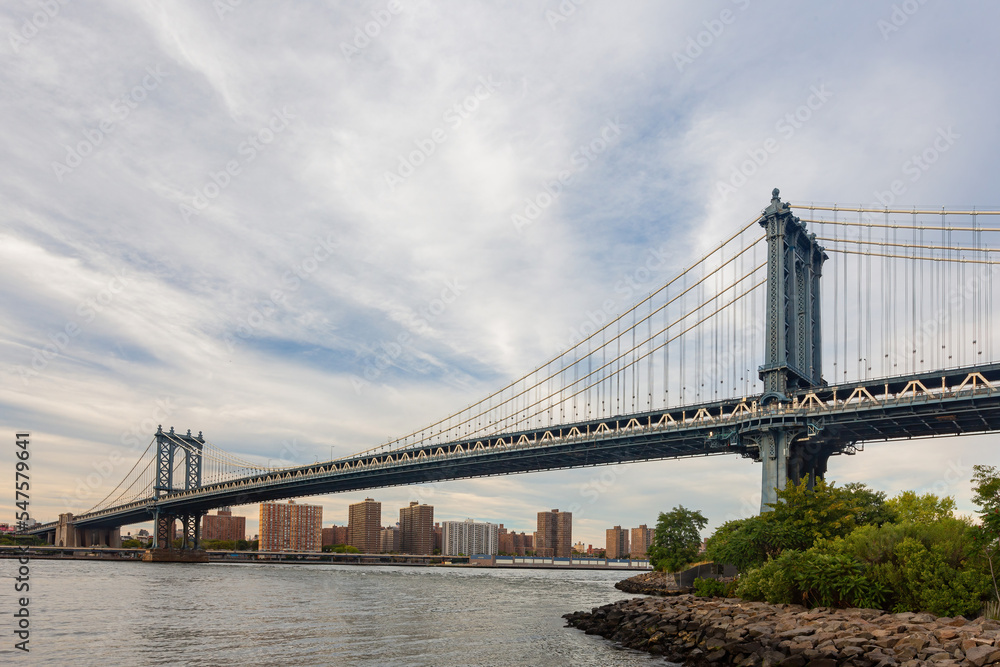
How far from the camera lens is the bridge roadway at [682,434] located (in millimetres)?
56931

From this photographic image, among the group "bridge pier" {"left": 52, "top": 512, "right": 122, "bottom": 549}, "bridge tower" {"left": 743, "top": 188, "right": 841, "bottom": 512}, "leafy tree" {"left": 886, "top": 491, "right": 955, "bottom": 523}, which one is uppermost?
"bridge tower" {"left": 743, "top": 188, "right": 841, "bottom": 512}

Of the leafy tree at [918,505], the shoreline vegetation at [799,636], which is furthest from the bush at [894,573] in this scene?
the leafy tree at [918,505]

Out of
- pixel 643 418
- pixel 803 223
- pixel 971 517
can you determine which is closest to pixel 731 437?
pixel 643 418

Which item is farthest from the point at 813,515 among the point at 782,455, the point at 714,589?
the point at 782,455

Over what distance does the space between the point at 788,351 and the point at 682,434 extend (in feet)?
42.7

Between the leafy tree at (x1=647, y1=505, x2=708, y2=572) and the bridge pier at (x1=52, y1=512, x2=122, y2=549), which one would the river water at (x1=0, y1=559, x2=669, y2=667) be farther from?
the bridge pier at (x1=52, y1=512, x2=122, y2=549)

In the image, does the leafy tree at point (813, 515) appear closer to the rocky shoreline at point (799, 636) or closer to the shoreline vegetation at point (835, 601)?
the shoreline vegetation at point (835, 601)

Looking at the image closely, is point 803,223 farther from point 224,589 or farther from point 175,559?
point 175,559

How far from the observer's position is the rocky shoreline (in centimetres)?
2253

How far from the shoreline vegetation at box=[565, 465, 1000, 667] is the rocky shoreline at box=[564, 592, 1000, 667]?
0.05 m

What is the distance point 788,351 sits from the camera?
6531 centimetres

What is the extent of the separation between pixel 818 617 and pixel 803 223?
49.6 meters

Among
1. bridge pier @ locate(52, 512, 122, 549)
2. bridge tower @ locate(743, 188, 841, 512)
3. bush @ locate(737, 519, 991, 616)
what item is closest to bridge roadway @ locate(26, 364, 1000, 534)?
bridge tower @ locate(743, 188, 841, 512)

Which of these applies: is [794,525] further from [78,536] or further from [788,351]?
[78,536]
